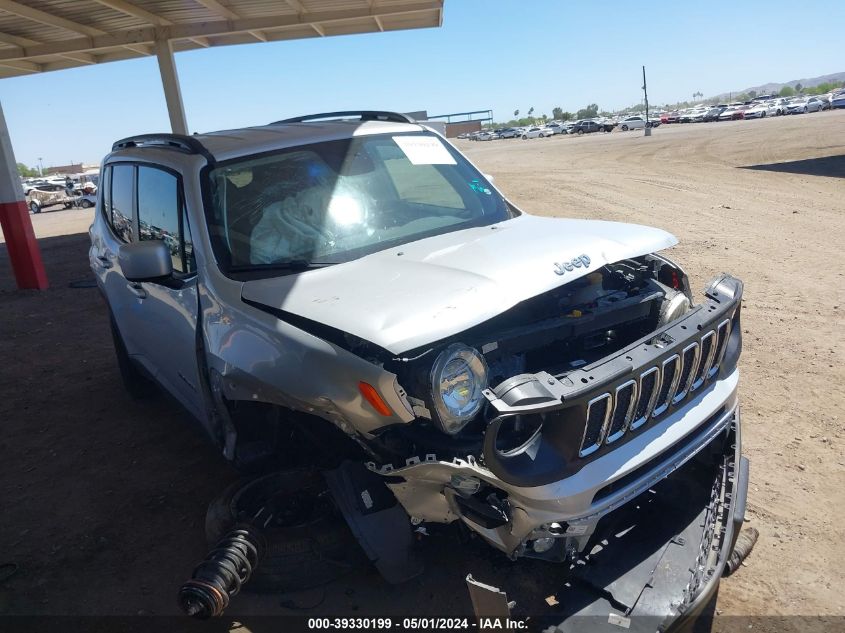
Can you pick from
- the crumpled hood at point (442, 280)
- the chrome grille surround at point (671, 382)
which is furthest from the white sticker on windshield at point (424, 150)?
the chrome grille surround at point (671, 382)

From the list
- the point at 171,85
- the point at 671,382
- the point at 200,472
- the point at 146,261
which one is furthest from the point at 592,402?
the point at 171,85

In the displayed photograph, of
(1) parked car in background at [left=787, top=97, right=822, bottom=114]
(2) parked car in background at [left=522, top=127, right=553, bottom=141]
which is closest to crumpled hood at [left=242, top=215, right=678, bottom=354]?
(1) parked car in background at [left=787, top=97, right=822, bottom=114]

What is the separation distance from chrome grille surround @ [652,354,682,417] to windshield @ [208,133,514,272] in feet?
4.95

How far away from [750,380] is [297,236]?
3553 mm

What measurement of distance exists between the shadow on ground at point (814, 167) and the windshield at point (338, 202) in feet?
51.2

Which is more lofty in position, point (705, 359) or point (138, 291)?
point (138, 291)

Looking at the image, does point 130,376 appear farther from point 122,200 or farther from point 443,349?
point 443,349

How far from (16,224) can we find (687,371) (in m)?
11.5

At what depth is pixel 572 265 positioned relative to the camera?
9.07ft

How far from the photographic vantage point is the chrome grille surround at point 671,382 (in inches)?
99.9

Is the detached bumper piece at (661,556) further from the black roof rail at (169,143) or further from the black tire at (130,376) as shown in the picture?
the black tire at (130,376)

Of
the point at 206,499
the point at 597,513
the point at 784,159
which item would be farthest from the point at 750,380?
the point at 784,159

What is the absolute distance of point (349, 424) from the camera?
2510 mm

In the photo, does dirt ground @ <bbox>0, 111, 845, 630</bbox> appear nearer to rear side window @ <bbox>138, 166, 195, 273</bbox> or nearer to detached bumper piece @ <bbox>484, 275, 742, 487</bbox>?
detached bumper piece @ <bbox>484, 275, 742, 487</bbox>
